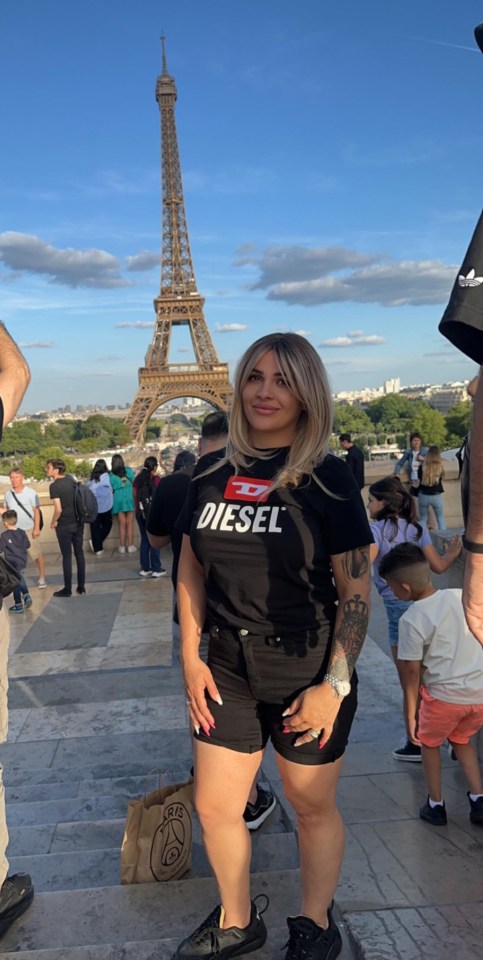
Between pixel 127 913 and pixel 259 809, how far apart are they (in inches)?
33.4

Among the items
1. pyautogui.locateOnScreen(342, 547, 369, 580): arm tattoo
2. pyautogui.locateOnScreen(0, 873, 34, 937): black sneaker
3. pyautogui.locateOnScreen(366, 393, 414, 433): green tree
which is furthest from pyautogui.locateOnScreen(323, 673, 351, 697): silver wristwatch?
pyautogui.locateOnScreen(366, 393, 414, 433): green tree

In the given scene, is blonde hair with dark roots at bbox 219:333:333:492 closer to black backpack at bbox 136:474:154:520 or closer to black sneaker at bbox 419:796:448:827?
black sneaker at bbox 419:796:448:827

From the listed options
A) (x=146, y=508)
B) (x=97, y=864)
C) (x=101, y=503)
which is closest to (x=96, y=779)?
(x=97, y=864)

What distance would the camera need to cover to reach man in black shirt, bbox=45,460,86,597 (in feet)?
25.8

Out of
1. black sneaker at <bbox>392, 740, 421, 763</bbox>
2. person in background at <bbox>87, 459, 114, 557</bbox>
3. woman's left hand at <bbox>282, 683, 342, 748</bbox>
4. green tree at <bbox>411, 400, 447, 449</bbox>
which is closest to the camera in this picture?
woman's left hand at <bbox>282, 683, 342, 748</bbox>

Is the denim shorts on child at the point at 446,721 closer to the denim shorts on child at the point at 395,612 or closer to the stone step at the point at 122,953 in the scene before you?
the stone step at the point at 122,953

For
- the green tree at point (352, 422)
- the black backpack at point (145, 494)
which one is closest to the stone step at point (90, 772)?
the black backpack at point (145, 494)

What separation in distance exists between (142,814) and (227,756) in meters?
0.69

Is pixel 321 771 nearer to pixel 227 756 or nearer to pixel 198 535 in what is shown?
pixel 227 756

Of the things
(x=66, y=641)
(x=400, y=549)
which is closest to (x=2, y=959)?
(x=400, y=549)

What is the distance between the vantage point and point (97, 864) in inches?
103

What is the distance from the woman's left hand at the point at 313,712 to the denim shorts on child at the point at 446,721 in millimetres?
1109

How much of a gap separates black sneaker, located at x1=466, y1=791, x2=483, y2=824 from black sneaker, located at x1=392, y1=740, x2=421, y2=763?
2.24 ft

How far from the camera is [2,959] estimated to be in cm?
202
